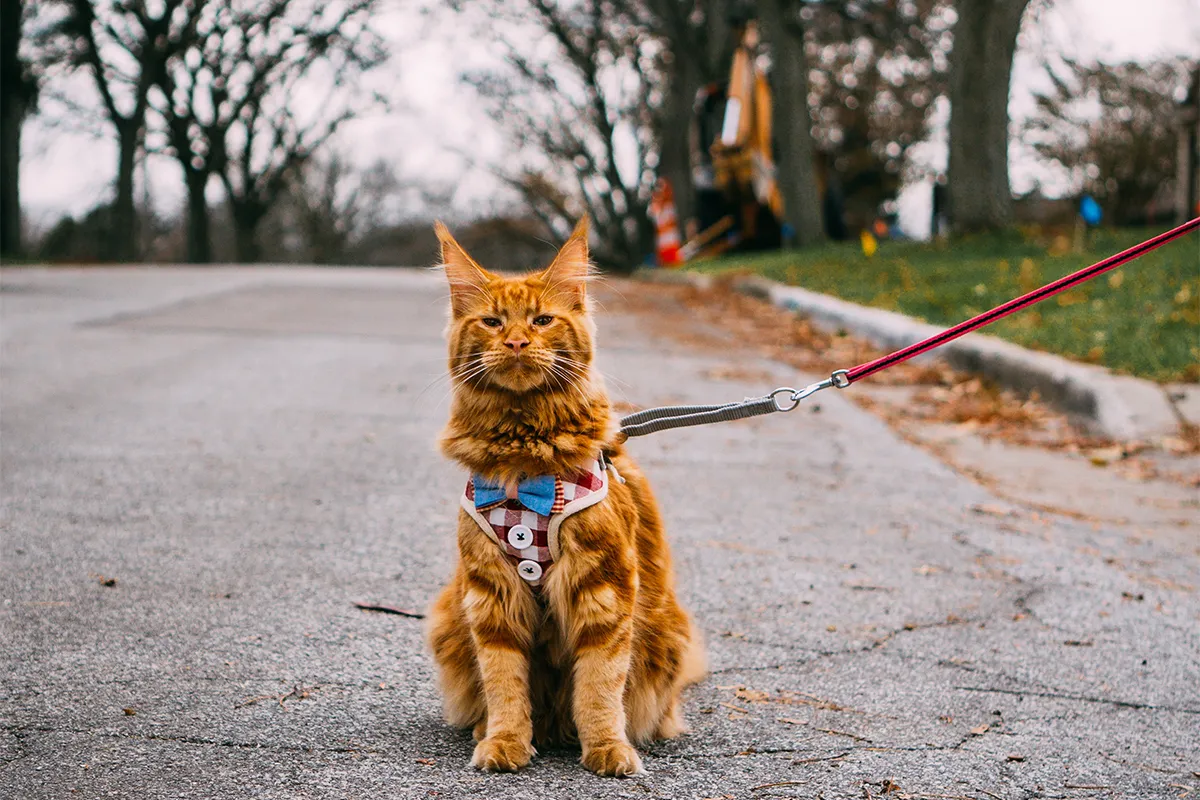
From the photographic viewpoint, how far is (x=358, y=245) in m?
58.8

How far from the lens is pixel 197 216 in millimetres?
36375

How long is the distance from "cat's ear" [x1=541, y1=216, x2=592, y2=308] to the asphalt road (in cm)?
80

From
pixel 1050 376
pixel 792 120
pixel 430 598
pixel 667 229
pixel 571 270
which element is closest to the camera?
pixel 571 270

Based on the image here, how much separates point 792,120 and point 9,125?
17201mm

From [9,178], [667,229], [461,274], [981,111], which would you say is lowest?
[461,274]

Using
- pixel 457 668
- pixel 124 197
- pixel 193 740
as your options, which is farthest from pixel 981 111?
pixel 124 197

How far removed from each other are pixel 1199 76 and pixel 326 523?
25.4 meters

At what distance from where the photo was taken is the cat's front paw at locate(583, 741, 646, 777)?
286 centimetres

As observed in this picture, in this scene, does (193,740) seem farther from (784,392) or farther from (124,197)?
(124,197)

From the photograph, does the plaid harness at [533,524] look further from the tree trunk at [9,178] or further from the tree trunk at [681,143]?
the tree trunk at [9,178]

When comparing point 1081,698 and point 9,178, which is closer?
point 1081,698

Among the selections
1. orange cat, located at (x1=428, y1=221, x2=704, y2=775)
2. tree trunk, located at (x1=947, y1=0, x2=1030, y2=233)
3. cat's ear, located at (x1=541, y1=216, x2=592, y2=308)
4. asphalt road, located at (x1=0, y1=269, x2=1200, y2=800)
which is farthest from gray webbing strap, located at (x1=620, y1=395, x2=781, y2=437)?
tree trunk, located at (x1=947, y1=0, x2=1030, y2=233)

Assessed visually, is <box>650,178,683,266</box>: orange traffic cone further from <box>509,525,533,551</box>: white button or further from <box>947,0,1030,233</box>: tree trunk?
<box>509,525,533,551</box>: white button

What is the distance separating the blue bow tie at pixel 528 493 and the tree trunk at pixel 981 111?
47.0 feet
